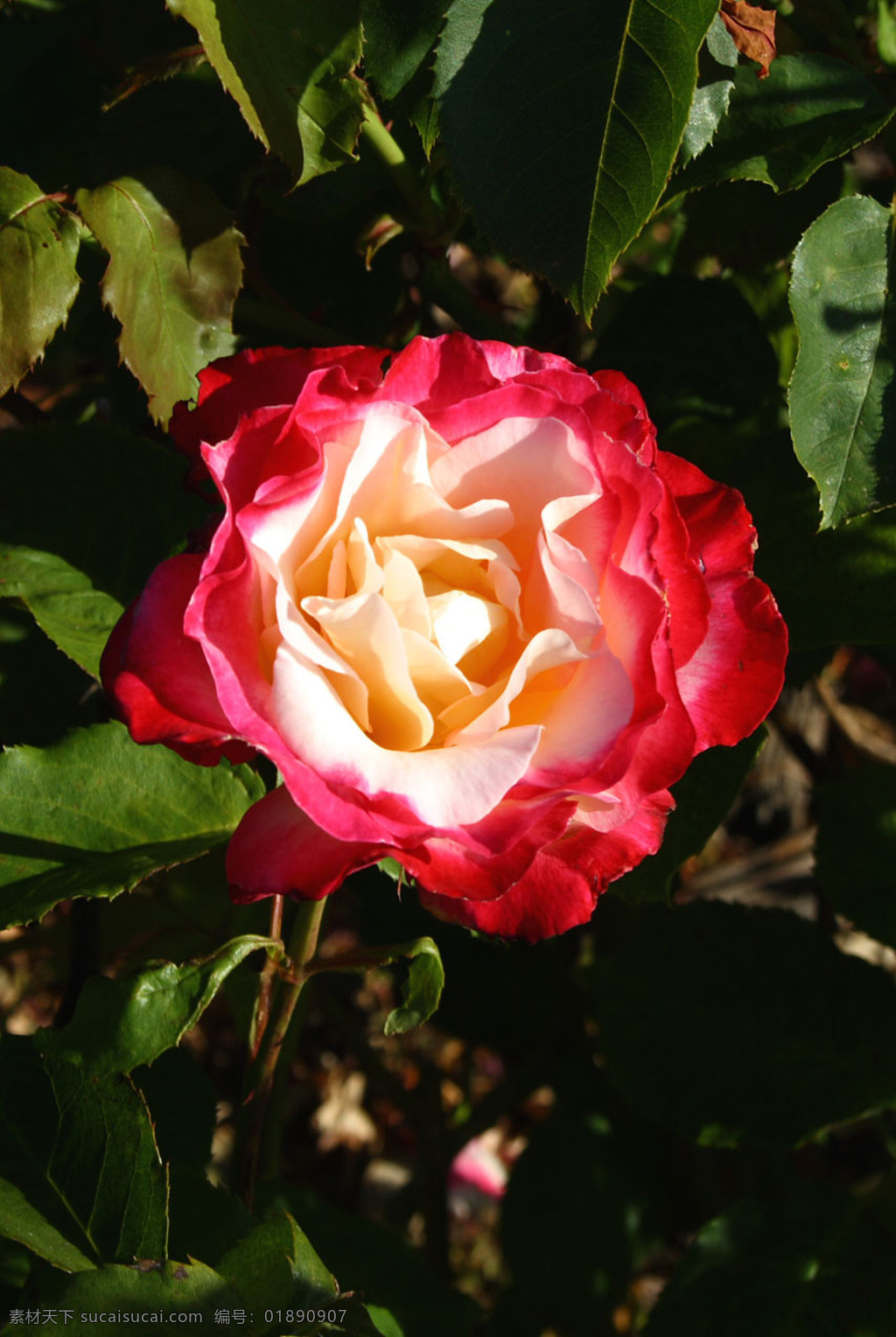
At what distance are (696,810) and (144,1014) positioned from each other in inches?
17.0

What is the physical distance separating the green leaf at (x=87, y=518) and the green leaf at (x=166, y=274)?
0.33 feet

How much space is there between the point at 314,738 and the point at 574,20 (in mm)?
486

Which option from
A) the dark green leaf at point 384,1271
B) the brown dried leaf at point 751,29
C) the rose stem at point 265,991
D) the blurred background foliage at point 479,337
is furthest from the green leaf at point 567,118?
the dark green leaf at point 384,1271

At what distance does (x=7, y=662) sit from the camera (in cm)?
111

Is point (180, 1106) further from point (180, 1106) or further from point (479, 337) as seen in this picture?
point (479, 337)

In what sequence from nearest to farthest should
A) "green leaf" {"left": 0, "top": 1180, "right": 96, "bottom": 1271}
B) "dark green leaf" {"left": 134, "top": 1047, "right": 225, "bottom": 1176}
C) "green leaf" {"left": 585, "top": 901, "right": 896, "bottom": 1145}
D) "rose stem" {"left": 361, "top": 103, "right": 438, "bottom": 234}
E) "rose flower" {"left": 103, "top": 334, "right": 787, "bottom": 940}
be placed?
"rose flower" {"left": 103, "top": 334, "right": 787, "bottom": 940} → "green leaf" {"left": 0, "top": 1180, "right": 96, "bottom": 1271} → "rose stem" {"left": 361, "top": 103, "right": 438, "bottom": 234} → "dark green leaf" {"left": 134, "top": 1047, "right": 225, "bottom": 1176} → "green leaf" {"left": 585, "top": 901, "right": 896, "bottom": 1145}

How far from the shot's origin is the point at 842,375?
0.82 m

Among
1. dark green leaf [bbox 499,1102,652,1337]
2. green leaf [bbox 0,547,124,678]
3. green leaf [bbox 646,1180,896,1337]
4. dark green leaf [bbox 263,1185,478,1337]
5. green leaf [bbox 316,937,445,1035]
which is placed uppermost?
green leaf [bbox 0,547,124,678]

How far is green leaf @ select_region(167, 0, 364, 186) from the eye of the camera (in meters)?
0.78

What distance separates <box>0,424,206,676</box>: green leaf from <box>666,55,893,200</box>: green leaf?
1.57 feet

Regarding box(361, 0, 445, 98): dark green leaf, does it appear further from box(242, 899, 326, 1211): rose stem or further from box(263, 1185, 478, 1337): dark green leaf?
box(263, 1185, 478, 1337): dark green leaf

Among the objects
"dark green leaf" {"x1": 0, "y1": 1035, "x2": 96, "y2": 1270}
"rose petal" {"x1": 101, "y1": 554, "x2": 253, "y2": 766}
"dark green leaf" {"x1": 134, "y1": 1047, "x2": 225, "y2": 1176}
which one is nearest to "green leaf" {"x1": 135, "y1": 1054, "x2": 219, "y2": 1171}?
"dark green leaf" {"x1": 134, "y1": 1047, "x2": 225, "y2": 1176}

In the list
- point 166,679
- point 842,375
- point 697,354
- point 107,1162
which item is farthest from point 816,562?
point 107,1162

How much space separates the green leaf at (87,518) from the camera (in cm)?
90
